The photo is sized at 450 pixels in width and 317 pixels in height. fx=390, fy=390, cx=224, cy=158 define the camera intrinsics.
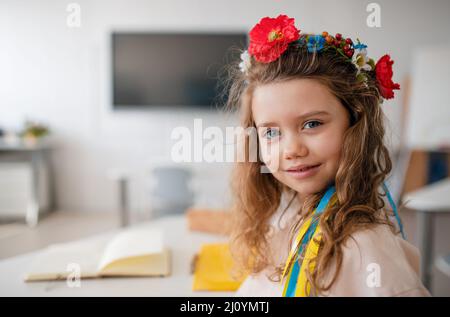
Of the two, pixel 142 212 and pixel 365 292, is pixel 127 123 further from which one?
pixel 365 292

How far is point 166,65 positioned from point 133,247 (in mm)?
2888

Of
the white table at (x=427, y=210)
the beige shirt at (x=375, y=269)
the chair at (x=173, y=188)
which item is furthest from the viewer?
the chair at (x=173, y=188)

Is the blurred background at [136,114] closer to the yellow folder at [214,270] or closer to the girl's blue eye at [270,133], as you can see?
the yellow folder at [214,270]

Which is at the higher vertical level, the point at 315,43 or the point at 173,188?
the point at 315,43

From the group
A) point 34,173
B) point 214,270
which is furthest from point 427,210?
point 34,173

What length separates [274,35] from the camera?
0.51 meters

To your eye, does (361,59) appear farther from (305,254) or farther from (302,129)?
(305,254)

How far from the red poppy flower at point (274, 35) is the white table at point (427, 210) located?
100cm

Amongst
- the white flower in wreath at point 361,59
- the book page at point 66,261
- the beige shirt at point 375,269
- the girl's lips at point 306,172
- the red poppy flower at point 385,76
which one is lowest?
the book page at point 66,261

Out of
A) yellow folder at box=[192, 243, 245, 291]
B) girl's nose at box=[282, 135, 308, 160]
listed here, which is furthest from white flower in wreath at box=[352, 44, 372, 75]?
yellow folder at box=[192, 243, 245, 291]

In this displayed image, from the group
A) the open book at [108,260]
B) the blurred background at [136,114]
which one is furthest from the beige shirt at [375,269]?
the blurred background at [136,114]

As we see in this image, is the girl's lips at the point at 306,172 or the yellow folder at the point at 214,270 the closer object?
the girl's lips at the point at 306,172

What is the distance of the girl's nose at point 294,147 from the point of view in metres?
0.49
